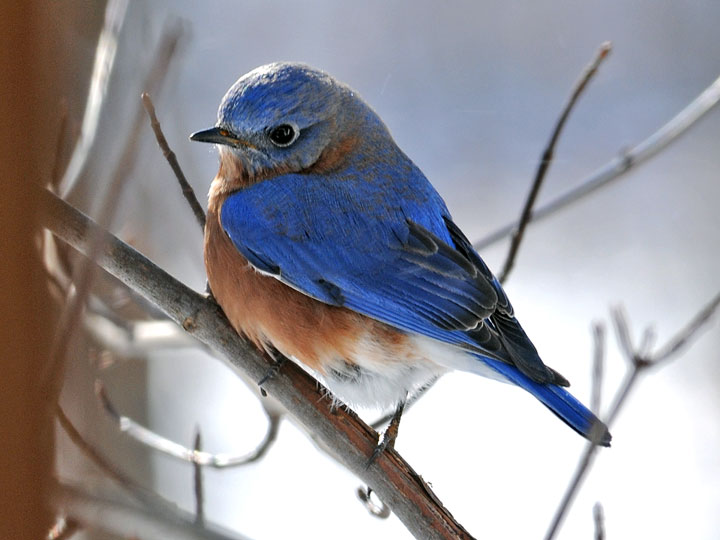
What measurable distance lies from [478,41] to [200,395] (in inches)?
183

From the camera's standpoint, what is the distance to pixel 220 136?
2916mm

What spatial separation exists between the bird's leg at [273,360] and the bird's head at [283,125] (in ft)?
2.14

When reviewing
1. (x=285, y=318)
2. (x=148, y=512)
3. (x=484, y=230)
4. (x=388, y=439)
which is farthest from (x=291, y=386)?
(x=484, y=230)

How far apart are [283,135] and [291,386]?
2.98 feet

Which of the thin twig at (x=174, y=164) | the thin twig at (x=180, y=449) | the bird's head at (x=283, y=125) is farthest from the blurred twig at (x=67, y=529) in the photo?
the bird's head at (x=283, y=125)

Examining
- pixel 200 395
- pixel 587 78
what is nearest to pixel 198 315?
pixel 587 78

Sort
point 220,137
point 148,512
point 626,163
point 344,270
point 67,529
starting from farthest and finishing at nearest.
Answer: point 626,163 < point 220,137 < point 344,270 < point 148,512 < point 67,529

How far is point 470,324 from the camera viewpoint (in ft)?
8.81

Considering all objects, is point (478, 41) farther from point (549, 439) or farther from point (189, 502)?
point (189, 502)


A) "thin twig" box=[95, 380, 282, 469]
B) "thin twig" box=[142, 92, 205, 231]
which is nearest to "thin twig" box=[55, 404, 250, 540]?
"thin twig" box=[95, 380, 282, 469]

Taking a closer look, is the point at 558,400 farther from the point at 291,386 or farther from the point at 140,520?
the point at 140,520

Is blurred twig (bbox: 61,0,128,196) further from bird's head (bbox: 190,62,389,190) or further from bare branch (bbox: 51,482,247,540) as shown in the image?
bare branch (bbox: 51,482,247,540)

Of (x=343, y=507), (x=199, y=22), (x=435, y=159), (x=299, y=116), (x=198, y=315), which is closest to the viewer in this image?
(x=198, y=315)

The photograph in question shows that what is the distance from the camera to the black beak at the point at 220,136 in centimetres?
286
